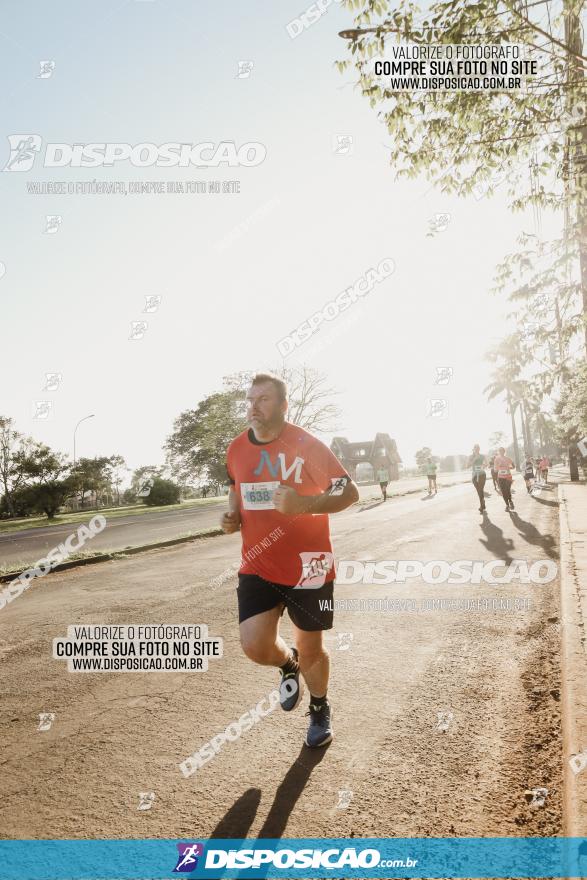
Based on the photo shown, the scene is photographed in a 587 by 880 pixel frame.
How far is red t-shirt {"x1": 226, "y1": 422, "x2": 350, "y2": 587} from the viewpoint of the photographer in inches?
121

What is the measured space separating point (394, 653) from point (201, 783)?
2303 millimetres

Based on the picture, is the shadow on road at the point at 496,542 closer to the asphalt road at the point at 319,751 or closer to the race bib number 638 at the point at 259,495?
the asphalt road at the point at 319,751

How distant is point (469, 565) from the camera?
797 centimetres

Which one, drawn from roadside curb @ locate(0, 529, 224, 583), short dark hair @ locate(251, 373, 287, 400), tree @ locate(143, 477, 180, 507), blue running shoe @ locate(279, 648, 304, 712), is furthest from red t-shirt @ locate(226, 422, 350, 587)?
tree @ locate(143, 477, 180, 507)

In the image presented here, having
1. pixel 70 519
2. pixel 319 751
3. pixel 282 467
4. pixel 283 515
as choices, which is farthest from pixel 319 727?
pixel 70 519

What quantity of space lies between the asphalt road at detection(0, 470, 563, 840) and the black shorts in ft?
2.40

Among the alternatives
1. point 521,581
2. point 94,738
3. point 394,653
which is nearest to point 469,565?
point 521,581

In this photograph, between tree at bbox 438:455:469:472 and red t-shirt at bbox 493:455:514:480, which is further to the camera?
tree at bbox 438:455:469:472

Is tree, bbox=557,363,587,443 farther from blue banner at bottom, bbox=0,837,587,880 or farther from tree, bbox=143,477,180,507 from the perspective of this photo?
tree, bbox=143,477,180,507

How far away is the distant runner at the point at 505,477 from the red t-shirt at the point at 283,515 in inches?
522

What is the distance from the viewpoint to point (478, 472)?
50.8 ft

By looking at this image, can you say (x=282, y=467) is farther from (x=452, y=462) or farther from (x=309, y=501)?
(x=452, y=462)

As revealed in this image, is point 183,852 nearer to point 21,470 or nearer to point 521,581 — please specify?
point 521,581

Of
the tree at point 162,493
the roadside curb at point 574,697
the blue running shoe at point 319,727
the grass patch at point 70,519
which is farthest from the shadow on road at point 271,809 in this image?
the tree at point 162,493
